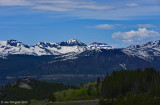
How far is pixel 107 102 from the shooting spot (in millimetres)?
183125

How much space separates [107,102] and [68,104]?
26.0 m

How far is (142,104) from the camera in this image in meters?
160

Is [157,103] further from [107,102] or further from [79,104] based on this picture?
[79,104]

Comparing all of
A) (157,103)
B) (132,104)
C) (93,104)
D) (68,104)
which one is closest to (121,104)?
(132,104)

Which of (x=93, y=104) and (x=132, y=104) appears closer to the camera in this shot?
(x=132, y=104)

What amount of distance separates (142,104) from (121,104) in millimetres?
9785

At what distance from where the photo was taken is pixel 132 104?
16425 centimetres

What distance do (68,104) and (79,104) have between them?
6.43m

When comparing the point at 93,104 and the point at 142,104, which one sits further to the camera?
the point at 93,104

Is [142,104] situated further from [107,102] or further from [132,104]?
[107,102]

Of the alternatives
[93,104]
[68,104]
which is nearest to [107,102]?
[93,104]

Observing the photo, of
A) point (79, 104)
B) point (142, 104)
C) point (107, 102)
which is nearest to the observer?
point (142, 104)

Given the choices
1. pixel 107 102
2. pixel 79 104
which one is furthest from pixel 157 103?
pixel 79 104

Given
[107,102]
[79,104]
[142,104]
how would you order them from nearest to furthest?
[142,104] < [107,102] < [79,104]
